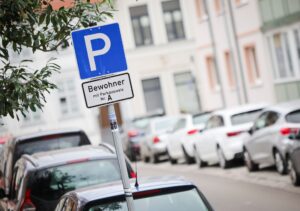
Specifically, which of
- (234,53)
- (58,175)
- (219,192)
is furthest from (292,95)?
(58,175)

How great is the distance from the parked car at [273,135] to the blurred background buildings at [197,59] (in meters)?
4.11

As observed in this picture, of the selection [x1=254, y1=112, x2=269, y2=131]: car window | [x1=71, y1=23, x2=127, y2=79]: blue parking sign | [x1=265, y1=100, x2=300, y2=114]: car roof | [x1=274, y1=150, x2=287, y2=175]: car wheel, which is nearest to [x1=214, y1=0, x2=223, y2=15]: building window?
[x1=254, y1=112, x2=269, y2=131]: car window

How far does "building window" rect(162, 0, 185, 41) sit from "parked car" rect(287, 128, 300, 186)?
3854 centimetres

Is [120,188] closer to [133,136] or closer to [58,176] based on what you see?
[58,176]

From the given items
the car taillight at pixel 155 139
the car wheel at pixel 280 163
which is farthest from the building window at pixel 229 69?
the car wheel at pixel 280 163

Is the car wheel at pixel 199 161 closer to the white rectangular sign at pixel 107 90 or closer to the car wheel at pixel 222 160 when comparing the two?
the car wheel at pixel 222 160

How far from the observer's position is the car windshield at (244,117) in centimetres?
2230

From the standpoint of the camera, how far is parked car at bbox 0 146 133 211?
426 inches

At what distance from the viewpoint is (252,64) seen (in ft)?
121

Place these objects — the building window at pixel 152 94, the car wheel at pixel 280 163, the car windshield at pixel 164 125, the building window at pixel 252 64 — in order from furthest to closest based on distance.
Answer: the building window at pixel 152 94
the building window at pixel 252 64
the car windshield at pixel 164 125
the car wheel at pixel 280 163

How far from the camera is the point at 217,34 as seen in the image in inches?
1550

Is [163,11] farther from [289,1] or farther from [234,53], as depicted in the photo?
[289,1]

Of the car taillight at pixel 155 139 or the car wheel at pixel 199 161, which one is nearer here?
the car wheel at pixel 199 161

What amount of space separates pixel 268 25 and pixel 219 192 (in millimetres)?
16350
